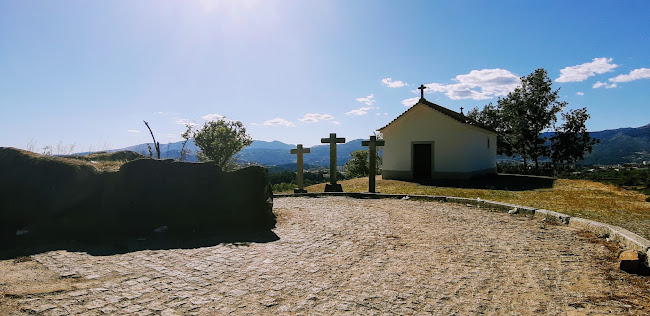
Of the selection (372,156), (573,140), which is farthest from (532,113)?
(372,156)

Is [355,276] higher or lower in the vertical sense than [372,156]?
lower

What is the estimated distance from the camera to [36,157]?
696cm

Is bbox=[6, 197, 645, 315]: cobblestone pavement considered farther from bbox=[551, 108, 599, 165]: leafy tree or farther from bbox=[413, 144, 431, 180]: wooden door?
bbox=[551, 108, 599, 165]: leafy tree

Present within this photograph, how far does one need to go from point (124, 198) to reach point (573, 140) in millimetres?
39863

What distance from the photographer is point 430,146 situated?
906 inches

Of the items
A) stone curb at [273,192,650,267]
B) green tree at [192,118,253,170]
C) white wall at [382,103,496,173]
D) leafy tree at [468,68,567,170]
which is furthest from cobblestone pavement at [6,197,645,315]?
green tree at [192,118,253,170]

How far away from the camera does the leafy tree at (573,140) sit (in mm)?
33219

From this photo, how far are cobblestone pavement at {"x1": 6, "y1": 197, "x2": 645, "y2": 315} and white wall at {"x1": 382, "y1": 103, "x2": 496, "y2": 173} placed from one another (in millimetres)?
15010

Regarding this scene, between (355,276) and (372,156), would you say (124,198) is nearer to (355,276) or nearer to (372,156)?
(355,276)

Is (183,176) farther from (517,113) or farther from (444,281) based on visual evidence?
(517,113)

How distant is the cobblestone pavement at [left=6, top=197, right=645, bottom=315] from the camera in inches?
149

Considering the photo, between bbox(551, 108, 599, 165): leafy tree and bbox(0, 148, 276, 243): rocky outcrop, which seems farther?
bbox(551, 108, 599, 165): leafy tree

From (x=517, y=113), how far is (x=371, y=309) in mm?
35802

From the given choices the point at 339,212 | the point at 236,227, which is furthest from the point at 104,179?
the point at 339,212
